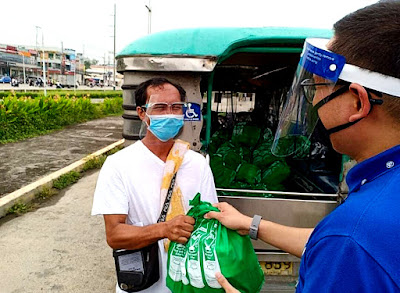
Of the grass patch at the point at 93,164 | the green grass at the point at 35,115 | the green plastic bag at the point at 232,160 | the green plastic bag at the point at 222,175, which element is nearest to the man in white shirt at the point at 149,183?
A: the green plastic bag at the point at 222,175

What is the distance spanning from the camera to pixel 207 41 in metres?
2.52

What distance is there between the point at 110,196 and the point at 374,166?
1.30 meters

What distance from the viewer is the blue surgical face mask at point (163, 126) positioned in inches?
81.2

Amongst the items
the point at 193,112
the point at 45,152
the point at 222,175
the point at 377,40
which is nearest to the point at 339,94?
the point at 377,40

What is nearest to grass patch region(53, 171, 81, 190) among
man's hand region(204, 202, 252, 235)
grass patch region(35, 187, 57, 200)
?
grass patch region(35, 187, 57, 200)

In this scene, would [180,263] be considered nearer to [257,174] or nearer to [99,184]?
[99,184]

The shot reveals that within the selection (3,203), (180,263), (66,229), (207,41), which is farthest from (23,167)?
(180,263)

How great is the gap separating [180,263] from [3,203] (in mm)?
4336

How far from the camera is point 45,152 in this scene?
30.1 feet

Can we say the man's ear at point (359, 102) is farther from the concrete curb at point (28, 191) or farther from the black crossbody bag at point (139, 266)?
the concrete curb at point (28, 191)

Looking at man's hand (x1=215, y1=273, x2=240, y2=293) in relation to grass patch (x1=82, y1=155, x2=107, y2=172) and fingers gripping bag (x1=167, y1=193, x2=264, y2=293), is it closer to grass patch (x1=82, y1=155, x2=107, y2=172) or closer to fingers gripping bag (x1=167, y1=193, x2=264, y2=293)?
fingers gripping bag (x1=167, y1=193, x2=264, y2=293)

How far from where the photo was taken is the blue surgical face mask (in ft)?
6.77

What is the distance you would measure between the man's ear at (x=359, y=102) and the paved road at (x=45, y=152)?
5.87 meters

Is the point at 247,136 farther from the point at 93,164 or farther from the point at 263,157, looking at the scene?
the point at 93,164
